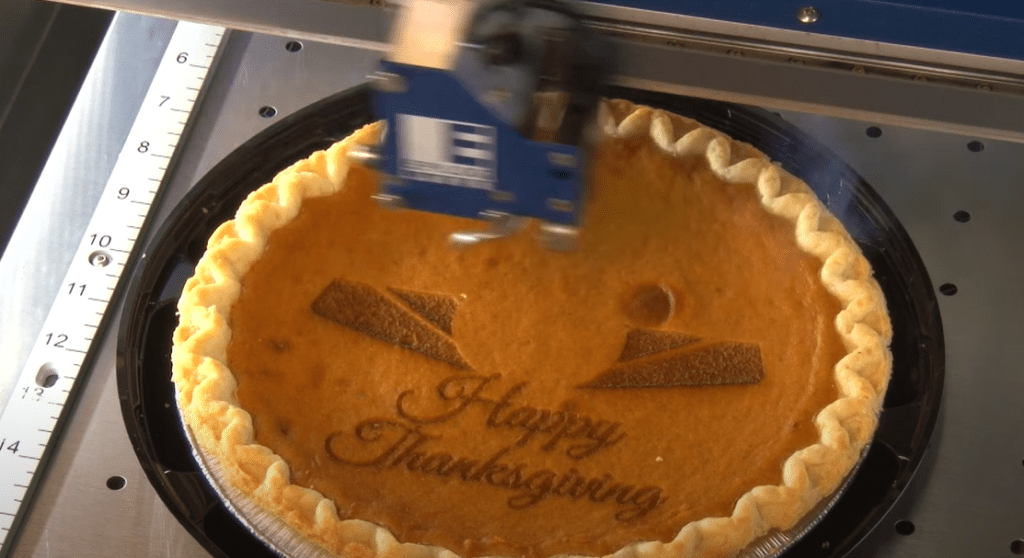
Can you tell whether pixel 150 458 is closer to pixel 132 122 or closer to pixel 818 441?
pixel 132 122

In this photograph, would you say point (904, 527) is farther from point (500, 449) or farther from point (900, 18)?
point (900, 18)

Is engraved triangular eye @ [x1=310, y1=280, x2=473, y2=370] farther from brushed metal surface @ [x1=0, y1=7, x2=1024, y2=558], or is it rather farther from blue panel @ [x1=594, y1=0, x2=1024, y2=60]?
blue panel @ [x1=594, y1=0, x2=1024, y2=60]

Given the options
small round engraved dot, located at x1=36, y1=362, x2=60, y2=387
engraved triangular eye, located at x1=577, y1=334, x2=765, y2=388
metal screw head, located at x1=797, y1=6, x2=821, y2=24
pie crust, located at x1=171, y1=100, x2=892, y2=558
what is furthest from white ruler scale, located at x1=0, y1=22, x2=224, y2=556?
metal screw head, located at x1=797, y1=6, x2=821, y2=24

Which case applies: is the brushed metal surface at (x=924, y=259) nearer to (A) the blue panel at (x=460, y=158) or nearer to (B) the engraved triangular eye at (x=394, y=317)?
(B) the engraved triangular eye at (x=394, y=317)

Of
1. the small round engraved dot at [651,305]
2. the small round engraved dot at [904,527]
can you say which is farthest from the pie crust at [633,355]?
the small round engraved dot at [904,527]

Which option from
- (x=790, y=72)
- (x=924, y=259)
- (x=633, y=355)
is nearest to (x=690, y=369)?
(x=633, y=355)

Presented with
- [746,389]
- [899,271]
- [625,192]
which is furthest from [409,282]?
[899,271]
